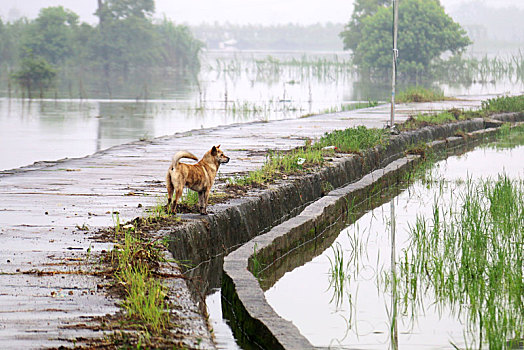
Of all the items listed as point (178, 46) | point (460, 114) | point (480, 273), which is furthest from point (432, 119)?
point (178, 46)

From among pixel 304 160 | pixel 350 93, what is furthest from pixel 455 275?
pixel 350 93

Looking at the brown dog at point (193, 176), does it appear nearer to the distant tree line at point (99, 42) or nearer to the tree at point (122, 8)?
the distant tree line at point (99, 42)

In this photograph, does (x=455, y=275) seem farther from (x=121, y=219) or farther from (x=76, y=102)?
(x=76, y=102)

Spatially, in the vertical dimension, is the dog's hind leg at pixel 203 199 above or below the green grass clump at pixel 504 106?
below

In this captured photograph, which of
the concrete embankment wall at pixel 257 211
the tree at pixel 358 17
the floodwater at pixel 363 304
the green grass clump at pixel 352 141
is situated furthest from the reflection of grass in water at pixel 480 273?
the tree at pixel 358 17

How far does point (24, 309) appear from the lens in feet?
17.5

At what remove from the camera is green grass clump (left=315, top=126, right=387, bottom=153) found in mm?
13617

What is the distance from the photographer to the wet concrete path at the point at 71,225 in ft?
16.8

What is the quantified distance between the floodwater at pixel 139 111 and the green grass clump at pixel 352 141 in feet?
18.2

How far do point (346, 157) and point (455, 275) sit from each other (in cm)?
563

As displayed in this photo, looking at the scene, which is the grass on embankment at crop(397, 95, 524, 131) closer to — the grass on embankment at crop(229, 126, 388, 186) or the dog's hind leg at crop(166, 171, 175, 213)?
the grass on embankment at crop(229, 126, 388, 186)

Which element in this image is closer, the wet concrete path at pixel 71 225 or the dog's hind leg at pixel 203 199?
the wet concrete path at pixel 71 225

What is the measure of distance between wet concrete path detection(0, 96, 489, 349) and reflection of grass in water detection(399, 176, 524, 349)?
1973mm

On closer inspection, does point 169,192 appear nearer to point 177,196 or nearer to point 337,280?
point 177,196
